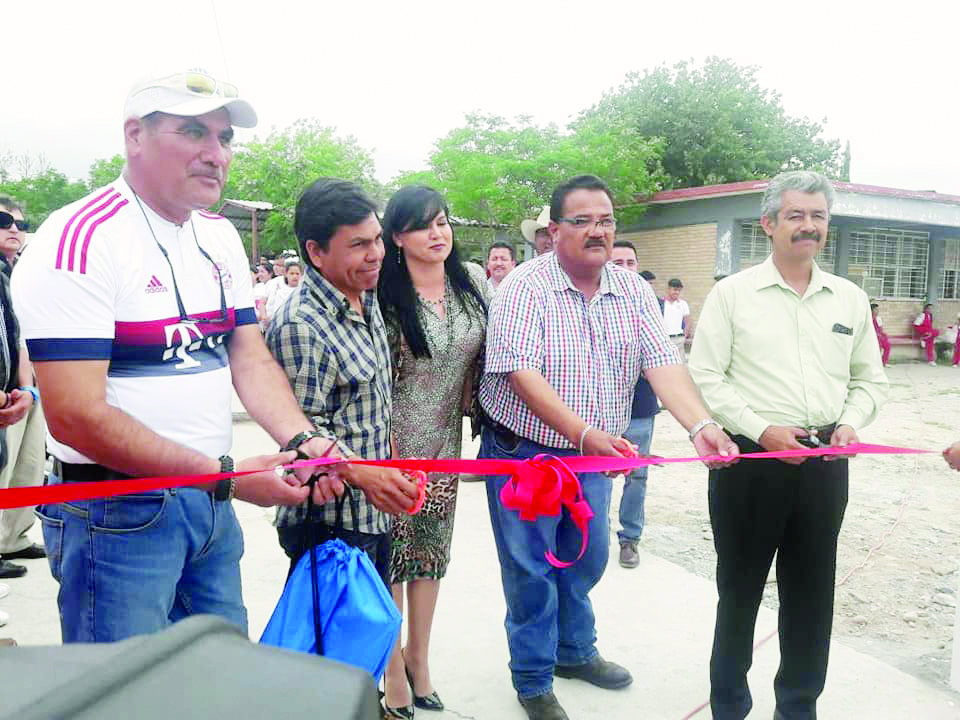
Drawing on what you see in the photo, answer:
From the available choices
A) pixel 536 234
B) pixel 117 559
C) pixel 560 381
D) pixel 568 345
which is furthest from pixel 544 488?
pixel 536 234

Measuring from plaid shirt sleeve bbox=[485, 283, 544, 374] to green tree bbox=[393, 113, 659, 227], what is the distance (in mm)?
14734

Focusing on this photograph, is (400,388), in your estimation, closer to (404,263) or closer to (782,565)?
(404,263)

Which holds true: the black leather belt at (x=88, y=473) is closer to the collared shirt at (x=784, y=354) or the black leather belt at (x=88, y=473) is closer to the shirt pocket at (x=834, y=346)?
the collared shirt at (x=784, y=354)

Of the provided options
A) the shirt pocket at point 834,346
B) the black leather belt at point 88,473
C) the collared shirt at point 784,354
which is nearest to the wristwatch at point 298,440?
the black leather belt at point 88,473

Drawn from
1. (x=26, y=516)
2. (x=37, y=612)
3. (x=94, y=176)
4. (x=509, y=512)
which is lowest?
(x=37, y=612)

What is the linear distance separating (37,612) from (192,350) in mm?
2490

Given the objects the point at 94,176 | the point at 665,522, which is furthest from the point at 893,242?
the point at 94,176

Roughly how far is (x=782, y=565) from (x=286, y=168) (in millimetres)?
30632

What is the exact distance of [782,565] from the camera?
8.89ft

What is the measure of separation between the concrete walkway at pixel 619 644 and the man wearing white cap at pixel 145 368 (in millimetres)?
1412

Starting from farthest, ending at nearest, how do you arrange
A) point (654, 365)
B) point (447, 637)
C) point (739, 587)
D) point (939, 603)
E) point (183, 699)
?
point (939, 603)
point (447, 637)
point (654, 365)
point (739, 587)
point (183, 699)

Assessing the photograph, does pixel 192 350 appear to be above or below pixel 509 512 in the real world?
above

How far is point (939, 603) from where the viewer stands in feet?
13.2

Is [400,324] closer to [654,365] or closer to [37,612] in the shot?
[654,365]
